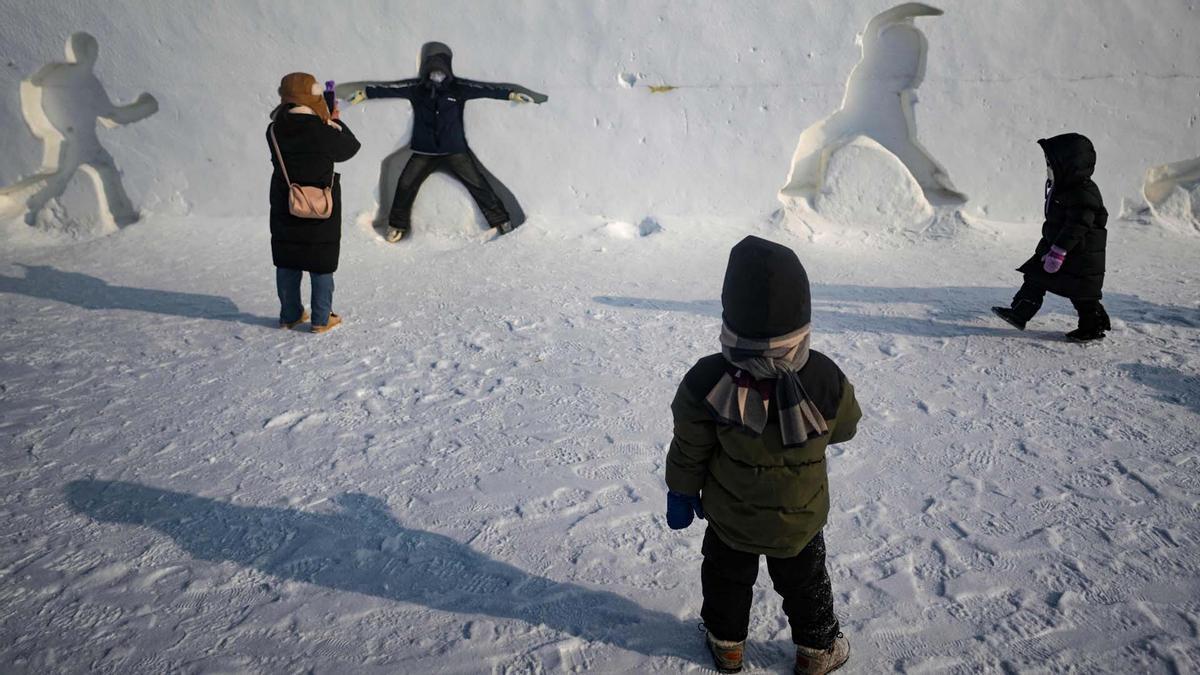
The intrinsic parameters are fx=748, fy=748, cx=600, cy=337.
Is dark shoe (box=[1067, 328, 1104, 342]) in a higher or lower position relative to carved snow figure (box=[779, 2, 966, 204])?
lower

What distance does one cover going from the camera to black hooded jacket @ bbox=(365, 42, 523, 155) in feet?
18.8

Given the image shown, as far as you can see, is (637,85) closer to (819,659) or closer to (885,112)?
(885,112)

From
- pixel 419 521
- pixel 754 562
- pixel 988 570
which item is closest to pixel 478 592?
pixel 419 521

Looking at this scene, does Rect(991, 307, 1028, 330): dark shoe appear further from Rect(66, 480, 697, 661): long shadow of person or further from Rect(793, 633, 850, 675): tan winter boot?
Rect(66, 480, 697, 661): long shadow of person

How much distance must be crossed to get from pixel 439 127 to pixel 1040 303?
14.0ft

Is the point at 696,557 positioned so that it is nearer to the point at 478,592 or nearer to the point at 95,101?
the point at 478,592

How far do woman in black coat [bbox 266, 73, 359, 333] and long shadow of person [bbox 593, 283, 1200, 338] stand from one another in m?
1.62

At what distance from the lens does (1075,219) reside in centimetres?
363

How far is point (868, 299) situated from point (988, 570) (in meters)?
2.63

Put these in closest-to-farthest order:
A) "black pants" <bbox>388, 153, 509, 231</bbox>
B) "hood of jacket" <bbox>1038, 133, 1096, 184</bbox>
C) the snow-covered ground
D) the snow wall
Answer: the snow-covered ground, "hood of jacket" <bbox>1038, 133, 1096, 184</bbox>, the snow wall, "black pants" <bbox>388, 153, 509, 231</bbox>

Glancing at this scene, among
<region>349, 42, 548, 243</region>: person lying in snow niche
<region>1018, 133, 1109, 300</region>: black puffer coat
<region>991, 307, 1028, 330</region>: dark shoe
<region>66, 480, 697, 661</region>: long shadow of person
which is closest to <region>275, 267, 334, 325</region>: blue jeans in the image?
<region>66, 480, 697, 661</region>: long shadow of person

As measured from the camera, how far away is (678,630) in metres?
1.99

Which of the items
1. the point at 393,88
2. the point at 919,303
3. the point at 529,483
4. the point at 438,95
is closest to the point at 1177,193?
the point at 919,303

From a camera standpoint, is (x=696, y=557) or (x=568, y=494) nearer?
(x=696, y=557)
